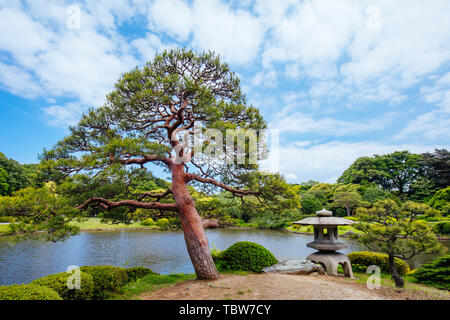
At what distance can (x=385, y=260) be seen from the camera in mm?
8789

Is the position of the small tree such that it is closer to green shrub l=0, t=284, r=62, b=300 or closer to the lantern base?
the lantern base

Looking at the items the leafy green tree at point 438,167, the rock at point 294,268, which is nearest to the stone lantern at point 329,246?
the rock at point 294,268

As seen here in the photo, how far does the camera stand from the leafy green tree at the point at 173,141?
5141mm

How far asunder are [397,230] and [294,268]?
8.77 ft

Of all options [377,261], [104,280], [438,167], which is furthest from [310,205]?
[104,280]

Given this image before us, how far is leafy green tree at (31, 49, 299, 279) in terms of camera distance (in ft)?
16.9

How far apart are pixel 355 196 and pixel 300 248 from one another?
16508 mm

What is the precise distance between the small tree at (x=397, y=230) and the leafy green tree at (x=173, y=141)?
7.10 feet

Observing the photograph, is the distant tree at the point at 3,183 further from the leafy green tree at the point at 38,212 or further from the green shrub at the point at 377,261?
the green shrub at the point at 377,261

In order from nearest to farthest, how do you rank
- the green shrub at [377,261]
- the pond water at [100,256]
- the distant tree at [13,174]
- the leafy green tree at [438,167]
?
the green shrub at [377,261]
the pond water at [100,256]
the distant tree at [13,174]
the leafy green tree at [438,167]

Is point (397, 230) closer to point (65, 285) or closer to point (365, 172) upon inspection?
point (65, 285)

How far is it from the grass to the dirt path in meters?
0.33

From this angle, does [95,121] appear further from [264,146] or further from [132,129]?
[264,146]

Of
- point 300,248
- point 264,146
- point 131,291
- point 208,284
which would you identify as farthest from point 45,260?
point 300,248
